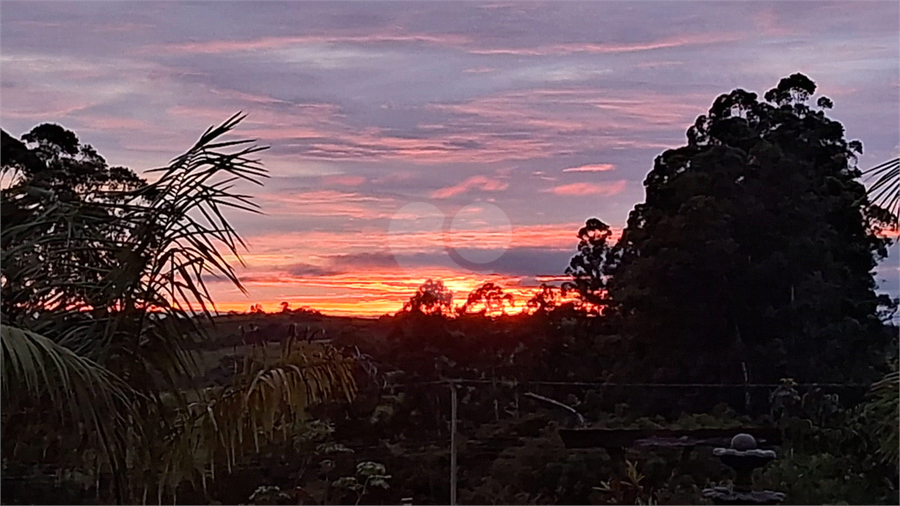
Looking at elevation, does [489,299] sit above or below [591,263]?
below

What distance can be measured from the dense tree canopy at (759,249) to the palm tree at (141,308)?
1.12 m

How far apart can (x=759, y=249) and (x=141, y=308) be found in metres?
1.84

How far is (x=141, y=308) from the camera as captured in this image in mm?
2330

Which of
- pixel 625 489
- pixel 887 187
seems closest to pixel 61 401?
pixel 625 489

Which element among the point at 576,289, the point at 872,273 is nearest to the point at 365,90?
the point at 576,289

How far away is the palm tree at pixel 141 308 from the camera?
2.29m

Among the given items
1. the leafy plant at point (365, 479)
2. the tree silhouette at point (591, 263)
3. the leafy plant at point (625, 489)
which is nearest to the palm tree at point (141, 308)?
the leafy plant at point (365, 479)

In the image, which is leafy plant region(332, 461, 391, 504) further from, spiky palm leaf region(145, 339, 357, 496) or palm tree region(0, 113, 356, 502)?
palm tree region(0, 113, 356, 502)

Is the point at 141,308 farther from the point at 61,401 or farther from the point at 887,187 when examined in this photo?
the point at 887,187

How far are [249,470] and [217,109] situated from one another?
3.54 ft

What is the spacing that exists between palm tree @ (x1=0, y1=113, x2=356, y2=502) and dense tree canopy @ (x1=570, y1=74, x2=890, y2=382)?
1123 mm

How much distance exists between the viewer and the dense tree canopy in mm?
2807

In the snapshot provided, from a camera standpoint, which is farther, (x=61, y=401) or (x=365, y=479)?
(x=365, y=479)

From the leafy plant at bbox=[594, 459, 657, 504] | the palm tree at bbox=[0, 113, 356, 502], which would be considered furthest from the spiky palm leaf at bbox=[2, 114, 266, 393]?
the leafy plant at bbox=[594, 459, 657, 504]
